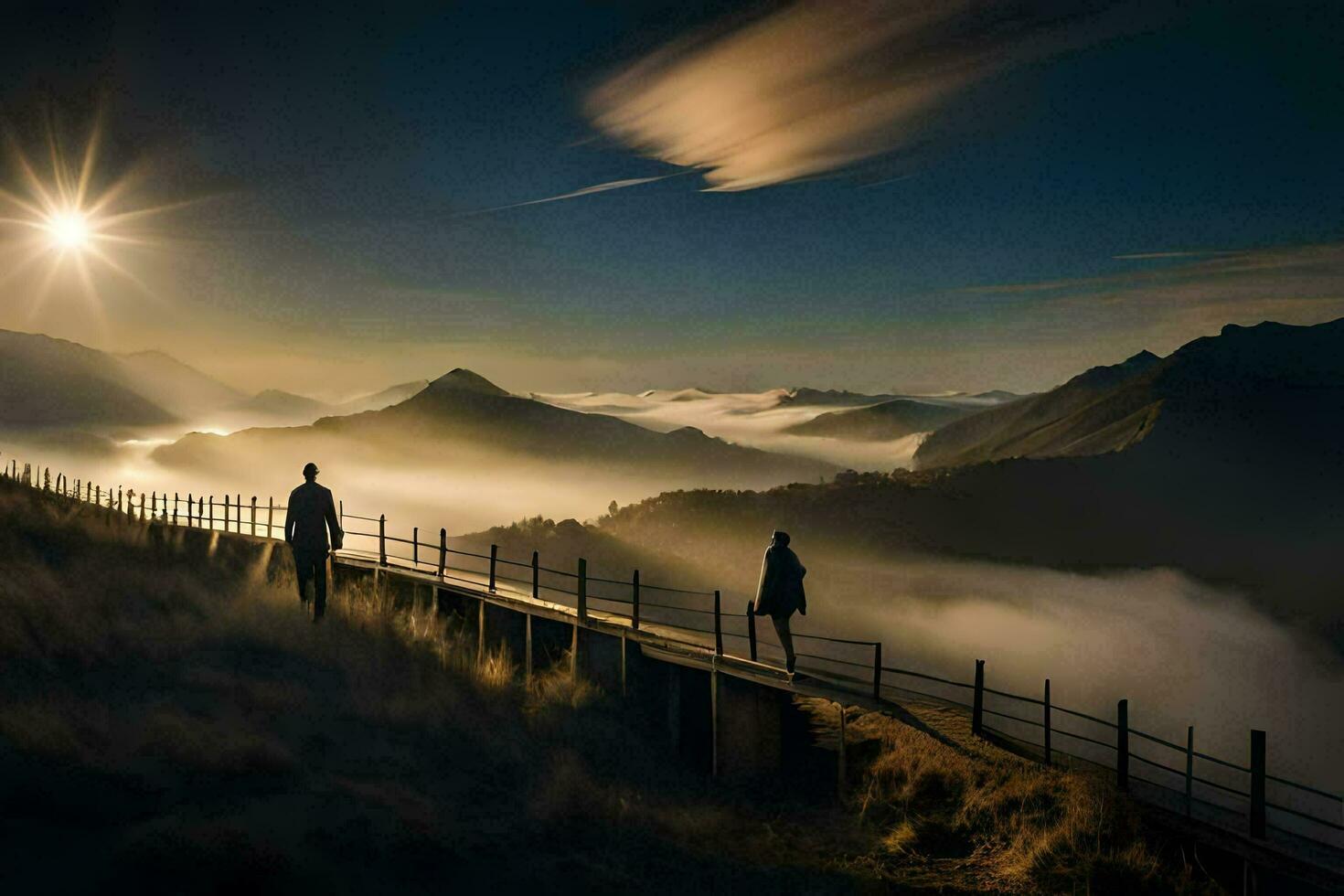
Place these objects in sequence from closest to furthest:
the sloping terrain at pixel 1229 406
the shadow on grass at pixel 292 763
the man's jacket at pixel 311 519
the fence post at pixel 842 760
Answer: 1. the shadow on grass at pixel 292 763
2. the man's jacket at pixel 311 519
3. the fence post at pixel 842 760
4. the sloping terrain at pixel 1229 406

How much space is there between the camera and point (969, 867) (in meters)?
12.7

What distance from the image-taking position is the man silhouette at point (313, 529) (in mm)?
14461

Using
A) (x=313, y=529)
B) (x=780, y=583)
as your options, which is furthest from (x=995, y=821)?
(x=313, y=529)

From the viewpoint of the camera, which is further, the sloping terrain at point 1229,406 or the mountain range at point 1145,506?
the sloping terrain at point 1229,406

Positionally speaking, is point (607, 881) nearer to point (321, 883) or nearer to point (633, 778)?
point (321, 883)

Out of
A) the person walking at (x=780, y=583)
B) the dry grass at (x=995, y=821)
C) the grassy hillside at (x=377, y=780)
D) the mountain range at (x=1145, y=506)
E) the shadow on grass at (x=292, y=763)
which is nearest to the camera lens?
the shadow on grass at (x=292, y=763)

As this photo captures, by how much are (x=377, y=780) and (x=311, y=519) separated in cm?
543

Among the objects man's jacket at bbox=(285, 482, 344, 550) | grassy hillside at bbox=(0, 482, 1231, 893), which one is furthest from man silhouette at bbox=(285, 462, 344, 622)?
grassy hillside at bbox=(0, 482, 1231, 893)

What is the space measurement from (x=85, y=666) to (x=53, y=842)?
377 cm

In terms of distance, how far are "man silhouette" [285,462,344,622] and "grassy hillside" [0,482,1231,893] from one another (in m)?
0.62

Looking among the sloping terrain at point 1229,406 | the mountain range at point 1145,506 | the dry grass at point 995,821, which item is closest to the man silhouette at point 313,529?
the dry grass at point 995,821

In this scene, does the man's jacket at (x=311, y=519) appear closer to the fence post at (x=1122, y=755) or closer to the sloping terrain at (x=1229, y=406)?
the fence post at (x=1122, y=755)

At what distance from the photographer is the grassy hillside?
814cm

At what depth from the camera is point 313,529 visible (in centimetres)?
1462
